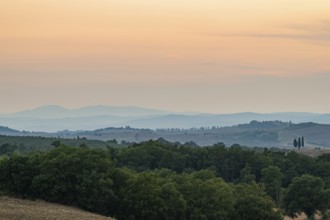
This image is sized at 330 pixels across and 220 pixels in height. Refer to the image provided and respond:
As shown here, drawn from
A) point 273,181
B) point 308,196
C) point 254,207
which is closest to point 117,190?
point 254,207

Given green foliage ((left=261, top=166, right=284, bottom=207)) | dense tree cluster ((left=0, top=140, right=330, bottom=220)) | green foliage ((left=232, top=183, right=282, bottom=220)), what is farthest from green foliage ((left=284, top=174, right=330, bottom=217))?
green foliage ((left=232, top=183, right=282, bottom=220))

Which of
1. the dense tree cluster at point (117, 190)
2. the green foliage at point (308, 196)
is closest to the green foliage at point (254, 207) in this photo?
the dense tree cluster at point (117, 190)

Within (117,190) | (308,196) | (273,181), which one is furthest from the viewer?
(273,181)

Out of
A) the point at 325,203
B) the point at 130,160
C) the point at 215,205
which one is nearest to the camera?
the point at 215,205

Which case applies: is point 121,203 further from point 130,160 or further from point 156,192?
point 130,160

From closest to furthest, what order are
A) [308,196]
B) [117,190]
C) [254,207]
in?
1. [117,190]
2. [254,207]
3. [308,196]

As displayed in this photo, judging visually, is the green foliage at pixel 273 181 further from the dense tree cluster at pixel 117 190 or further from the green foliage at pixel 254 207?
the green foliage at pixel 254 207

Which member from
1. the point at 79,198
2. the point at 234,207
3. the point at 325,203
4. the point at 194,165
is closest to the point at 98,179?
the point at 79,198

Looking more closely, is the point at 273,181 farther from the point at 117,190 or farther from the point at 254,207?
the point at 117,190

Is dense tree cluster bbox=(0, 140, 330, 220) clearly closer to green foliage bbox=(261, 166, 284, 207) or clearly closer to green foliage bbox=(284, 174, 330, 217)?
green foliage bbox=(284, 174, 330, 217)

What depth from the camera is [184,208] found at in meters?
73.4

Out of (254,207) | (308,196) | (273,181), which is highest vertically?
(273,181)

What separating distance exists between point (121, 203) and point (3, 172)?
1361 cm

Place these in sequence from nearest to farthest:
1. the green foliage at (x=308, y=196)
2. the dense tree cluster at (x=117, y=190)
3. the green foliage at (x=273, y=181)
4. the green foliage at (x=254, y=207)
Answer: the dense tree cluster at (x=117, y=190), the green foliage at (x=254, y=207), the green foliage at (x=308, y=196), the green foliage at (x=273, y=181)
